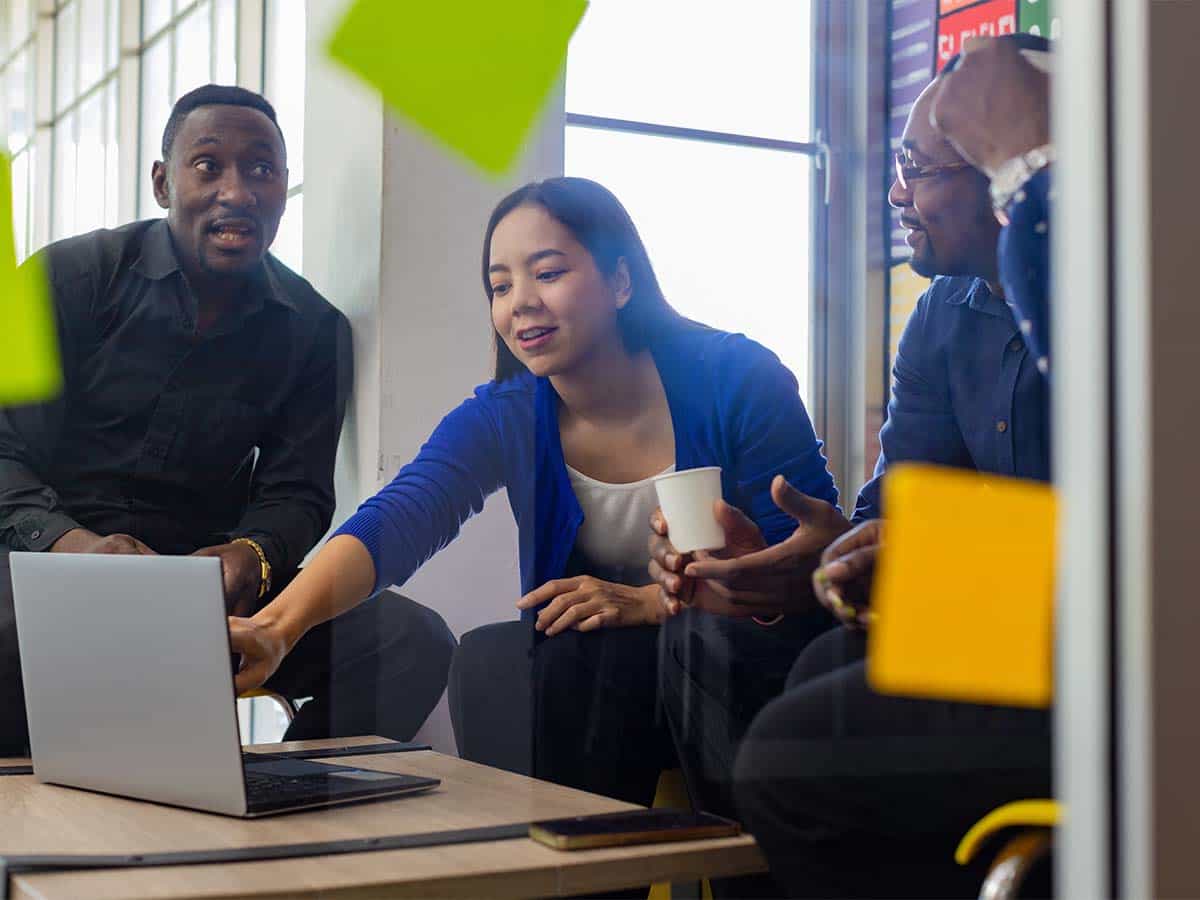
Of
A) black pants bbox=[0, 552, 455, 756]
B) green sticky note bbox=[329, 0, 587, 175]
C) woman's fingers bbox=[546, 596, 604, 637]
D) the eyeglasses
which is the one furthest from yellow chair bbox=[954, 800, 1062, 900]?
green sticky note bbox=[329, 0, 587, 175]

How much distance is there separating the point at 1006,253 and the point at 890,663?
0.34 m

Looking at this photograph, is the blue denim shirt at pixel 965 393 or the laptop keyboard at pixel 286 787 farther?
the laptop keyboard at pixel 286 787

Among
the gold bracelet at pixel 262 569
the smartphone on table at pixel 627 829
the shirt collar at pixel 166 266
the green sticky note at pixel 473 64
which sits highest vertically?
the green sticky note at pixel 473 64

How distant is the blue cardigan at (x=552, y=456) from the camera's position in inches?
62.2

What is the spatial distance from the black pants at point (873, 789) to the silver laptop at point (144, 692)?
1.33ft

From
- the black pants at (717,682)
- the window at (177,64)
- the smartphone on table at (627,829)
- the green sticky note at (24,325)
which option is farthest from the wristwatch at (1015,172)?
the green sticky note at (24,325)

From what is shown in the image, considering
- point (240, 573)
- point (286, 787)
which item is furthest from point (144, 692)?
point (240, 573)

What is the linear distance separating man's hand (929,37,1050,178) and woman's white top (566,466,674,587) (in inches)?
23.0

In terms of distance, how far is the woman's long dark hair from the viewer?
1.76 m

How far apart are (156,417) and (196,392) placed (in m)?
0.07

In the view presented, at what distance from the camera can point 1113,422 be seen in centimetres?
84

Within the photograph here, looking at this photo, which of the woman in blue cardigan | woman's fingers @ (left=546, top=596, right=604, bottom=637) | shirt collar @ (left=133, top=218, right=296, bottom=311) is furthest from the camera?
shirt collar @ (left=133, top=218, right=296, bottom=311)

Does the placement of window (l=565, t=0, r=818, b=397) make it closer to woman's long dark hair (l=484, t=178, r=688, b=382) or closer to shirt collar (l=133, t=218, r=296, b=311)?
woman's long dark hair (l=484, t=178, r=688, b=382)

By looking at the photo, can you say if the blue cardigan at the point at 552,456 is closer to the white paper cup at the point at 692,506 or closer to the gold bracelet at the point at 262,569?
the white paper cup at the point at 692,506
